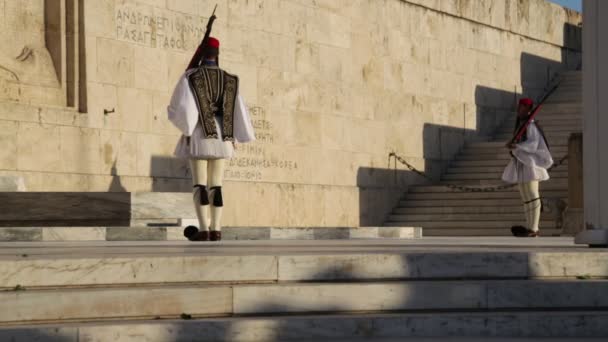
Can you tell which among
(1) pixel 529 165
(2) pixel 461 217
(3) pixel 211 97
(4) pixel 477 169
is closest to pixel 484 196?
(2) pixel 461 217

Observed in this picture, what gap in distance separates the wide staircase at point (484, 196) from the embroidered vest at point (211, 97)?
34.5 feet

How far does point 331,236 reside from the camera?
15.9 metres

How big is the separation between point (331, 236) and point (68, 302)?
883 centimetres

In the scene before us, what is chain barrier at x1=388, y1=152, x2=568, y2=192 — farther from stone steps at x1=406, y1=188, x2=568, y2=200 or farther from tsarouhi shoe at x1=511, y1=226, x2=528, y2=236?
tsarouhi shoe at x1=511, y1=226, x2=528, y2=236

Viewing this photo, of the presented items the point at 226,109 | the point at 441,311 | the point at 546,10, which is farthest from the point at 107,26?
the point at 546,10

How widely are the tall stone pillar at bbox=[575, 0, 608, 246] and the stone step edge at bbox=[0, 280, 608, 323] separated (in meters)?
1.96

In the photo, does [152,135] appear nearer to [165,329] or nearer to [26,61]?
[26,61]

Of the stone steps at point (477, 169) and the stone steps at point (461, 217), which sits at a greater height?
the stone steps at point (477, 169)

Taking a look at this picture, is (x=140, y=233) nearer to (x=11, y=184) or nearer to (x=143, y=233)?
(x=143, y=233)

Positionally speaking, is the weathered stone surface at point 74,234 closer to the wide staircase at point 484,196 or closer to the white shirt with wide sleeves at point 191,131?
the white shirt with wide sleeves at point 191,131

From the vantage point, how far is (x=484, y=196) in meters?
24.6

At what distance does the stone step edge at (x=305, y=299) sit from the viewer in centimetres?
718

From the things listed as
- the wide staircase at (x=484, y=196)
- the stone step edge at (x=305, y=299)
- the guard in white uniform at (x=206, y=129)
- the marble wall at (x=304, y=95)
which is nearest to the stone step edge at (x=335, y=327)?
the stone step edge at (x=305, y=299)

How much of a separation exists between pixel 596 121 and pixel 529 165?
7.59m
